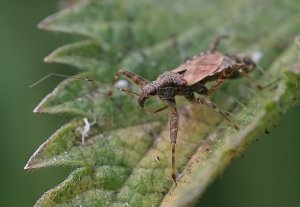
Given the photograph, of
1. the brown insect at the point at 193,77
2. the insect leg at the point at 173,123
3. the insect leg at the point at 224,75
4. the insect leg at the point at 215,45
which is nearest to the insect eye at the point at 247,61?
the brown insect at the point at 193,77

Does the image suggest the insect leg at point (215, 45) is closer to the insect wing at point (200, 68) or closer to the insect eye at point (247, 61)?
the insect wing at point (200, 68)

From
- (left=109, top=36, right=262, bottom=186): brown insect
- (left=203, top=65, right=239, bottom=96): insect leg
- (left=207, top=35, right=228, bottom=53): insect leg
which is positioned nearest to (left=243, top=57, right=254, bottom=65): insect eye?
(left=109, top=36, right=262, bottom=186): brown insect

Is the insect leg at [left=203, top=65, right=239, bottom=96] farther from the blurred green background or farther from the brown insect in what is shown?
the blurred green background

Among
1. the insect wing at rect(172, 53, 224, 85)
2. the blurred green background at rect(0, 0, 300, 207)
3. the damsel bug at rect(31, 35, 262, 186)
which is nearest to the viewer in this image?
the damsel bug at rect(31, 35, 262, 186)

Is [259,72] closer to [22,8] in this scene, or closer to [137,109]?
[137,109]

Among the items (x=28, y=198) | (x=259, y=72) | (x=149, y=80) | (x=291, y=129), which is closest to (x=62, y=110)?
(x=149, y=80)

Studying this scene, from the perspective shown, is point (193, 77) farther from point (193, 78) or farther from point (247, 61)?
point (247, 61)

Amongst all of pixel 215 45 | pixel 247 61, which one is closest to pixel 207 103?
pixel 247 61

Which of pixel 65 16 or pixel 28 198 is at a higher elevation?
A: pixel 65 16
